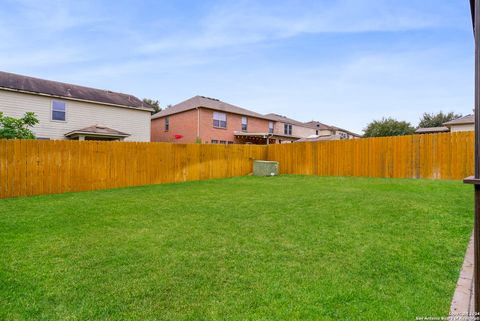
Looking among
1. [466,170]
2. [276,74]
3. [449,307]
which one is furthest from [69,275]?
[276,74]

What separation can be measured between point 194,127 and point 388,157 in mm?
15511

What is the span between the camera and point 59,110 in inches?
669

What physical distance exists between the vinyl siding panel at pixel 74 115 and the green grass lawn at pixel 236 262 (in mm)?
12275

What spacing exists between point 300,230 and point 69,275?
3197mm

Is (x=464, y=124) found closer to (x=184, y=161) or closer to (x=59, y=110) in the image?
(x=184, y=161)

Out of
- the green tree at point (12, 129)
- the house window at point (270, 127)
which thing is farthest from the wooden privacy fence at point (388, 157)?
the house window at point (270, 127)

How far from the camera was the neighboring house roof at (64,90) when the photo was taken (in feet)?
52.0

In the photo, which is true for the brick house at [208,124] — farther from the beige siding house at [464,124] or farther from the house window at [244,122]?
the beige siding house at [464,124]

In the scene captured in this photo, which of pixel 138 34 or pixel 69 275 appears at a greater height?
pixel 138 34

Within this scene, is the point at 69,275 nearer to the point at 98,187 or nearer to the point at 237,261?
the point at 237,261

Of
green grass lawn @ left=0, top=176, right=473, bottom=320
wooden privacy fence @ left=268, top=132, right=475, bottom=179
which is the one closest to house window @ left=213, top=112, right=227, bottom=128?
wooden privacy fence @ left=268, top=132, right=475, bottom=179

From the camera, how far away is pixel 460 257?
3.31 meters

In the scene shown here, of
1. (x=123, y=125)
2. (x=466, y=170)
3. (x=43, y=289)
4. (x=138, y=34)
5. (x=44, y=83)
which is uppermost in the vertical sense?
(x=138, y=34)

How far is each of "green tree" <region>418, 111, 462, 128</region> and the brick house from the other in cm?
3560
